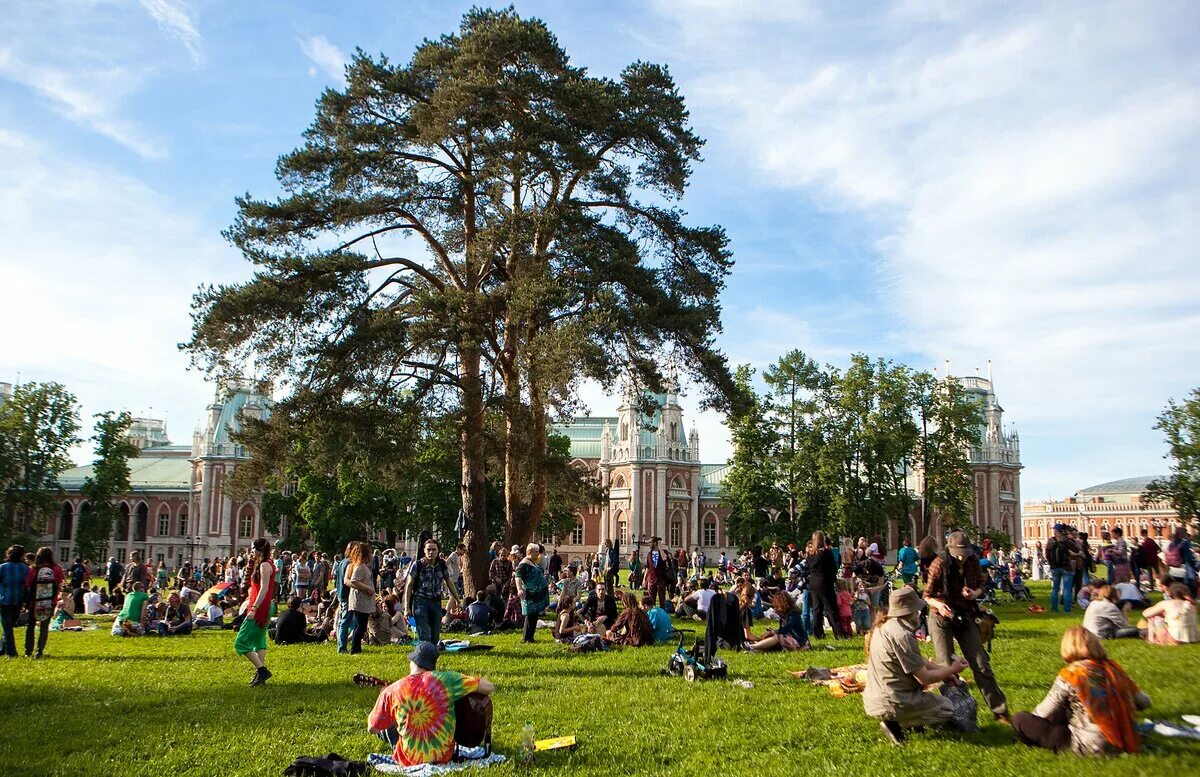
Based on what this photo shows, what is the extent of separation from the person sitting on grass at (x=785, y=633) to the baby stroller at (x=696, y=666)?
180 cm

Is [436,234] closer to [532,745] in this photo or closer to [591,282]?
[591,282]

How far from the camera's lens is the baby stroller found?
10.6m

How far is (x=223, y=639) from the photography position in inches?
647

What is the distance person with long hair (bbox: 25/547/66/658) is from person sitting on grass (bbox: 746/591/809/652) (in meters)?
10.6

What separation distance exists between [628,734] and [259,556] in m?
6.08

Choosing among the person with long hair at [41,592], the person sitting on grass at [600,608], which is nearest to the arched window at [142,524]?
the person with long hair at [41,592]

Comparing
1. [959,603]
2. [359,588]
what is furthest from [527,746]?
[359,588]

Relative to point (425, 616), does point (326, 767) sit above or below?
below

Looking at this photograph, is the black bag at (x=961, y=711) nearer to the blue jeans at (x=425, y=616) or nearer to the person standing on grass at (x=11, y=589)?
the blue jeans at (x=425, y=616)

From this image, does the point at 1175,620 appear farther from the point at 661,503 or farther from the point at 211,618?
the point at 661,503

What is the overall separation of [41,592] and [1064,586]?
61.3 ft

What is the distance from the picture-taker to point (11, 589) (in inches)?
511

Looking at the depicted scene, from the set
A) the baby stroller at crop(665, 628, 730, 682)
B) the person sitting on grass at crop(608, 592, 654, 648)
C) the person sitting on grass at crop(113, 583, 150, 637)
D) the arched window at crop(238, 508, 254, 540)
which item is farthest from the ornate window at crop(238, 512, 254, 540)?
the baby stroller at crop(665, 628, 730, 682)

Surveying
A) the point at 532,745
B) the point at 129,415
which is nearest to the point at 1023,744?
the point at 532,745
